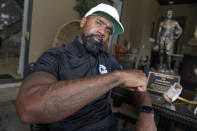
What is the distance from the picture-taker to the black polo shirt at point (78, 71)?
74 cm

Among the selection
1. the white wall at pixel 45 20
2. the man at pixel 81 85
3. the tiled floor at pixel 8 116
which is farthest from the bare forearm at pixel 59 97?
the white wall at pixel 45 20

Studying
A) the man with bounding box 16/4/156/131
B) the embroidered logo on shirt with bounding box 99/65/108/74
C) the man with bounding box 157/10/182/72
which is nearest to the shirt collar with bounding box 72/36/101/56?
the man with bounding box 16/4/156/131

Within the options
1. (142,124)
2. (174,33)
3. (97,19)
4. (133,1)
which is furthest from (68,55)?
(133,1)

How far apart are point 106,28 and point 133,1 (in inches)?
186

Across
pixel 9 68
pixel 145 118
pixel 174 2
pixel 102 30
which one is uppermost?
pixel 174 2

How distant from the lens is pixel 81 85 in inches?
20.7

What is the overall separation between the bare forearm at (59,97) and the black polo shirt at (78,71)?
0.17 meters

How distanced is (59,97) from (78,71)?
333 millimetres

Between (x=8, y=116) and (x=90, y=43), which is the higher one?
(x=90, y=43)

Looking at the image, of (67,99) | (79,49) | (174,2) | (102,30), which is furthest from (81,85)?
(174,2)

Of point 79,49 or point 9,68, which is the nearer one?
point 79,49

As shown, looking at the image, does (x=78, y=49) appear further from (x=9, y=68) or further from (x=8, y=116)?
(x=9, y=68)

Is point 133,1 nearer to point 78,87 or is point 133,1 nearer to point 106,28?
point 106,28

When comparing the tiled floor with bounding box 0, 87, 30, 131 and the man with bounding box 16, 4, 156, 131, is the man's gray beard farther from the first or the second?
the tiled floor with bounding box 0, 87, 30, 131
